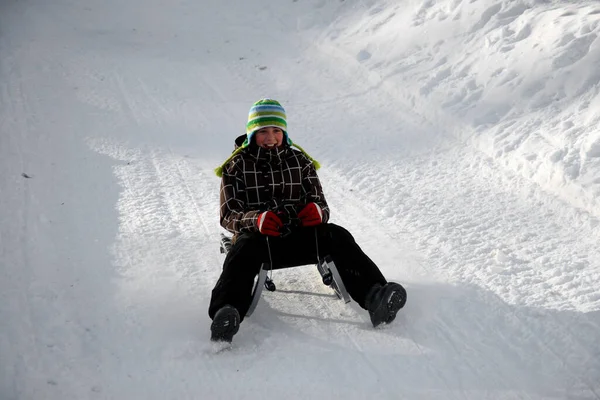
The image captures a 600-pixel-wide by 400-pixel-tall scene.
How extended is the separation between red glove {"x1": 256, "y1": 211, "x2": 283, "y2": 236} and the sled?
207mm

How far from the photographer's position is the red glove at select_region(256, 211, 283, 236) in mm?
3227

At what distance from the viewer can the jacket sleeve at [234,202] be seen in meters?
3.40

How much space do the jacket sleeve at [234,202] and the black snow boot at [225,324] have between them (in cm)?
48

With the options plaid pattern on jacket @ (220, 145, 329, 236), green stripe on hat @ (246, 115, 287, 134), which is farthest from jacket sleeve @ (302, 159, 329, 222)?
green stripe on hat @ (246, 115, 287, 134)

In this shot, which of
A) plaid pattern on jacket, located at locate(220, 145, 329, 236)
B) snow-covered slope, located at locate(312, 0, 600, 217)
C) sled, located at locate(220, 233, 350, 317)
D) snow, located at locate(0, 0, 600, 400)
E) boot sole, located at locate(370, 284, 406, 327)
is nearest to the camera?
snow, located at locate(0, 0, 600, 400)

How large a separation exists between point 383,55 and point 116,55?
126 inches

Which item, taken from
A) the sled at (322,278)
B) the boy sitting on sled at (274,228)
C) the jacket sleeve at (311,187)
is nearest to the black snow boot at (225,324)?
the boy sitting on sled at (274,228)

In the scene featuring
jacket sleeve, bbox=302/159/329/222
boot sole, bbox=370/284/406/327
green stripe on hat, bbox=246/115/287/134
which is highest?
green stripe on hat, bbox=246/115/287/134

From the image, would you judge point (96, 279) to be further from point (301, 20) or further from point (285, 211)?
point (301, 20)

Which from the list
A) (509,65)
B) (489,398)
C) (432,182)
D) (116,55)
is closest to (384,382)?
(489,398)

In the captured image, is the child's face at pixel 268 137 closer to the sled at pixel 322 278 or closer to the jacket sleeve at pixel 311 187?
the jacket sleeve at pixel 311 187

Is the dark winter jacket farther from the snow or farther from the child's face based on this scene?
the snow

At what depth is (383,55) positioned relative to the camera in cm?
702

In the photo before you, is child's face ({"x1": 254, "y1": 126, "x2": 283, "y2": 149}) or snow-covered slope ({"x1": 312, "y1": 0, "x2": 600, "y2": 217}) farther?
snow-covered slope ({"x1": 312, "y1": 0, "x2": 600, "y2": 217})
